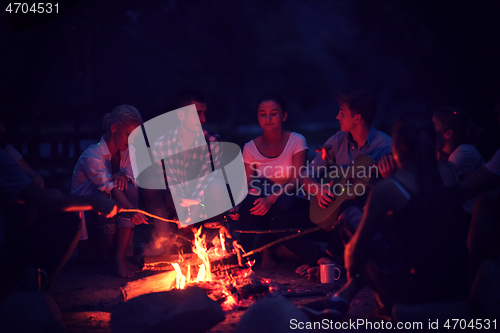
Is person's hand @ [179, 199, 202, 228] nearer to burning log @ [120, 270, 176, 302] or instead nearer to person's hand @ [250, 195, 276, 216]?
person's hand @ [250, 195, 276, 216]

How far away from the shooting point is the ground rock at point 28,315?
2.59 metres

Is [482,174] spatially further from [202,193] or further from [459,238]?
[202,193]

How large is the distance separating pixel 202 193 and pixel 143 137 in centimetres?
109

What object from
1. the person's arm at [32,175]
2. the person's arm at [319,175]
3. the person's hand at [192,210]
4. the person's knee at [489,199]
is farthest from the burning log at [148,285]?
the person's knee at [489,199]

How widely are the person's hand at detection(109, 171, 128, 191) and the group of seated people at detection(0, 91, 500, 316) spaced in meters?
0.02

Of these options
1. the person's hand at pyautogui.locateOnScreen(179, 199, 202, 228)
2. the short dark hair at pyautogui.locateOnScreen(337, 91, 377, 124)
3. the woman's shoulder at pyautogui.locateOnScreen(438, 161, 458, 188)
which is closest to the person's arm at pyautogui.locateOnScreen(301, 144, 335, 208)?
the short dark hair at pyautogui.locateOnScreen(337, 91, 377, 124)

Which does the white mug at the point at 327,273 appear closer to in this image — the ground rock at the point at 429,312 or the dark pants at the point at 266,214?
the dark pants at the point at 266,214

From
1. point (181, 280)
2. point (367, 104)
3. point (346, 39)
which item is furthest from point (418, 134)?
point (346, 39)

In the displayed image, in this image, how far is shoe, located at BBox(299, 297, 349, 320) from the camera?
282 centimetres

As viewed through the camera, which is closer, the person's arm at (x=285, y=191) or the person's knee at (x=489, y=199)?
the person's knee at (x=489, y=199)

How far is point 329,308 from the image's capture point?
285 centimetres

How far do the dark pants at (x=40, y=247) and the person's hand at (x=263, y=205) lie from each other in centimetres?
207

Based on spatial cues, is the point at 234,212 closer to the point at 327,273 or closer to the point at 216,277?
the point at 216,277

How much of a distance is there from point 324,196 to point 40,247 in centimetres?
286
